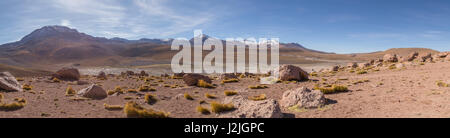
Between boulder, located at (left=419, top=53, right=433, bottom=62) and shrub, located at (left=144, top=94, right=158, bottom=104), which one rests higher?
boulder, located at (left=419, top=53, right=433, bottom=62)

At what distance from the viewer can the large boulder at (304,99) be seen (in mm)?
8609

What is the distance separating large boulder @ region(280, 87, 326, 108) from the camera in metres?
8.61

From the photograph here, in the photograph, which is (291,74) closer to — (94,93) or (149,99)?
(149,99)

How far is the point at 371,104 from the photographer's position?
8.67 m

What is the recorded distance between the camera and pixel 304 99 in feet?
28.9

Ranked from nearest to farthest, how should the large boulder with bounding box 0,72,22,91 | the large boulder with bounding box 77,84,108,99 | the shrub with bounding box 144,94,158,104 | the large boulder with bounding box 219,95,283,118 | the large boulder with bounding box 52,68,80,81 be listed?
the large boulder with bounding box 219,95,283,118
the shrub with bounding box 144,94,158,104
the large boulder with bounding box 77,84,108,99
the large boulder with bounding box 0,72,22,91
the large boulder with bounding box 52,68,80,81

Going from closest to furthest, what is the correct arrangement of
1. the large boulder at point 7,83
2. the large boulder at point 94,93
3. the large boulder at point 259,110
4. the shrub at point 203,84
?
the large boulder at point 259,110 → the large boulder at point 94,93 → the large boulder at point 7,83 → the shrub at point 203,84

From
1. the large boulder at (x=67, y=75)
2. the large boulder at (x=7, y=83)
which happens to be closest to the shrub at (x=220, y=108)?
the large boulder at (x=7, y=83)

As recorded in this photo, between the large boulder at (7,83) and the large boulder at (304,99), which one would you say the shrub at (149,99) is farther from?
the large boulder at (7,83)


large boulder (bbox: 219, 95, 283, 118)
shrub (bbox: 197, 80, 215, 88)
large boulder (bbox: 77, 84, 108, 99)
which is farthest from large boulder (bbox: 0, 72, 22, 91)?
large boulder (bbox: 219, 95, 283, 118)

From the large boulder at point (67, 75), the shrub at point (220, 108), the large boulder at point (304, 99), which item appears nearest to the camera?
the shrub at point (220, 108)

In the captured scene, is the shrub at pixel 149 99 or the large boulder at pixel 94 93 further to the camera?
the large boulder at pixel 94 93

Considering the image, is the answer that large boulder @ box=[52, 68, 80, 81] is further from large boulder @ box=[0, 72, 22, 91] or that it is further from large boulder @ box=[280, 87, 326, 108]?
large boulder @ box=[280, 87, 326, 108]

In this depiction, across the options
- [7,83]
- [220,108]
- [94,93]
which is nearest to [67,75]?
[7,83]
